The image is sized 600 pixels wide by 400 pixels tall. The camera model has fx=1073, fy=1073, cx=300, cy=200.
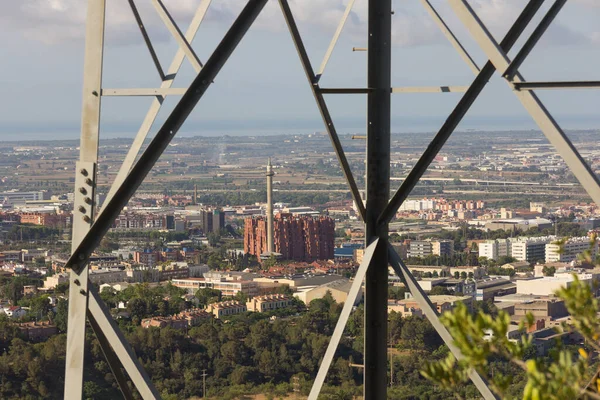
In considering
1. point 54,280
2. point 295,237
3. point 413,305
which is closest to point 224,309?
point 413,305

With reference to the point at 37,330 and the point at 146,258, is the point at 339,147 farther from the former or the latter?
the point at 146,258

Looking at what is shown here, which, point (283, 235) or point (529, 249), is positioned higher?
point (283, 235)

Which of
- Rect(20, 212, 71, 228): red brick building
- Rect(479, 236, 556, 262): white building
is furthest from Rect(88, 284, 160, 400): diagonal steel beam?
Rect(20, 212, 71, 228): red brick building

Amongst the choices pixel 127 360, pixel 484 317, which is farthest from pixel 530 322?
pixel 127 360

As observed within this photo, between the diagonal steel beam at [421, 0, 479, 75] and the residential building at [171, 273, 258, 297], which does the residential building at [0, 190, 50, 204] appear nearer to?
the residential building at [171, 273, 258, 297]

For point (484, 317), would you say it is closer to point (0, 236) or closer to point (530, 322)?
point (530, 322)

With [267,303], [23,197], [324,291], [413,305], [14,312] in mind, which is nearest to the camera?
[413,305]

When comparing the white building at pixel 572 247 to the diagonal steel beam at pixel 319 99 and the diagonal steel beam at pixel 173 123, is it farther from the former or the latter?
the diagonal steel beam at pixel 173 123
